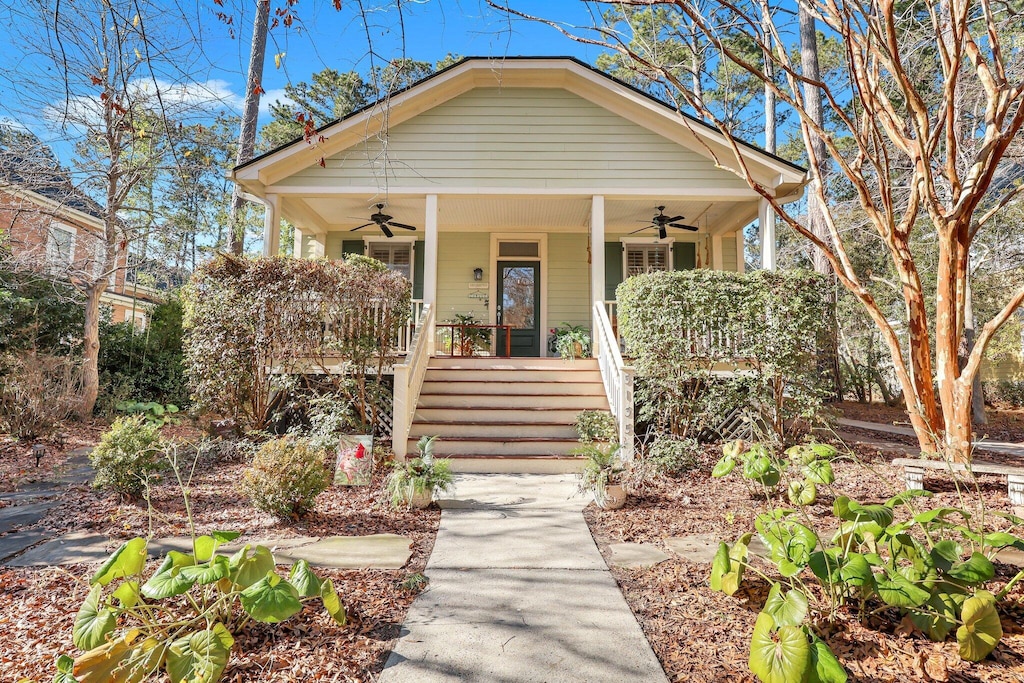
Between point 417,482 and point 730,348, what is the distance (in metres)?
3.85

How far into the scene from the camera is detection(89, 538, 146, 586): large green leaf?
1.81 meters

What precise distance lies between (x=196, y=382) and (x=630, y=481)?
5226mm

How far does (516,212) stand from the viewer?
9469mm

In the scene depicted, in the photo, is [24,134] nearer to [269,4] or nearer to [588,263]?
[269,4]

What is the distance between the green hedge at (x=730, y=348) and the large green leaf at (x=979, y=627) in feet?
12.4

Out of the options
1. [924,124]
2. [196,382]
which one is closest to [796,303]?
[924,124]

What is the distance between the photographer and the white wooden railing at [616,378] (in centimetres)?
552

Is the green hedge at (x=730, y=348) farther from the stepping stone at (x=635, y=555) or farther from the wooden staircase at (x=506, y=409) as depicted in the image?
the stepping stone at (x=635, y=555)

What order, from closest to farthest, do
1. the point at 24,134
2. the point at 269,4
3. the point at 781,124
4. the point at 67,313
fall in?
the point at 269,4, the point at 24,134, the point at 67,313, the point at 781,124

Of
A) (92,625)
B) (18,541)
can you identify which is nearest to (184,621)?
(92,625)

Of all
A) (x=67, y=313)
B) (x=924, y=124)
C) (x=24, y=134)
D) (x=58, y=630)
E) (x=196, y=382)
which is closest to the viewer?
(x=58, y=630)

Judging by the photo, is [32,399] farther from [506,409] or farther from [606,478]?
[606,478]

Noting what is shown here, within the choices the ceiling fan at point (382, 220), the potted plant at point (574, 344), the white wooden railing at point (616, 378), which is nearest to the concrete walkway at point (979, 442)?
the white wooden railing at point (616, 378)

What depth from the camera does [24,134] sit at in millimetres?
7332
